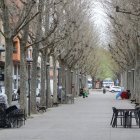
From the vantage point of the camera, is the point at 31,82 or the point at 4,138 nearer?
the point at 4,138

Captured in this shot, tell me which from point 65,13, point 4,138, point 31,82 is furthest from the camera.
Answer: point 65,13

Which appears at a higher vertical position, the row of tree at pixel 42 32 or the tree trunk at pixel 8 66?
the row of tree at pixel 42 32

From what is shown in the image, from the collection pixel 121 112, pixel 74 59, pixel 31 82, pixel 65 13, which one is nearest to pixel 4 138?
pixel 121 112

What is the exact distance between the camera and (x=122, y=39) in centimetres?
5247

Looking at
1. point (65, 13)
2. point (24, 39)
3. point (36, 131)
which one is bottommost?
point (36, 131)

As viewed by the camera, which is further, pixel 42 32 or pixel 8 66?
pixel 42 32

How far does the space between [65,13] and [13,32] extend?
20424mm

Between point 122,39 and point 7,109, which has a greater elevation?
point 122,39

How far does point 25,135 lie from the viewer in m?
20.6

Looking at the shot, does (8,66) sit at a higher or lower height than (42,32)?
lower

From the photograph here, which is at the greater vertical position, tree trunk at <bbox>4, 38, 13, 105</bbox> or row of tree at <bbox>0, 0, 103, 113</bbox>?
row of tree at <bbox>0, 0, 103, 113</bbox>

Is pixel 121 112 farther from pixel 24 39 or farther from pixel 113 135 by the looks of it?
pixel 24 39

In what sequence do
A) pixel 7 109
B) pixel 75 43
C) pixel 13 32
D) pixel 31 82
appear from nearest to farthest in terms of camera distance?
pixel 7 109 < pixel 13 32 < pixel 31 82 < pixel 75 43

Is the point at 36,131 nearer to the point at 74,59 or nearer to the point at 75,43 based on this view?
the point at 75,43
